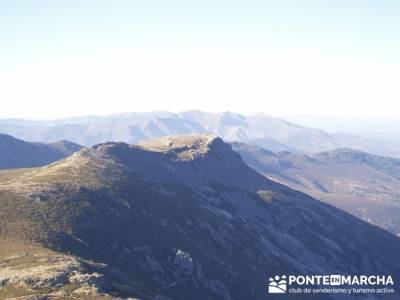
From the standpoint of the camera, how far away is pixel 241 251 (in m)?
178

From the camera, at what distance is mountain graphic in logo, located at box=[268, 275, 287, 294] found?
6202 inches

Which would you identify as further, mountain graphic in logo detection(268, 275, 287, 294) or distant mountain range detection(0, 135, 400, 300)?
mountain graphic in logo detection(268, 275, 287, 294)

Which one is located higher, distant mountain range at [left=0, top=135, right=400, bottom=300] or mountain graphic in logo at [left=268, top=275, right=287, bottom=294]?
distant mountain range at [left=0, top=135, right=400, bottom=300]

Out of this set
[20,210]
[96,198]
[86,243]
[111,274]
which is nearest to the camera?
[111,274]

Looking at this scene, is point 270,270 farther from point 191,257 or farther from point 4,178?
point 4,178

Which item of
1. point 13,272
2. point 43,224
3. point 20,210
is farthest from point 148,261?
point 13,272

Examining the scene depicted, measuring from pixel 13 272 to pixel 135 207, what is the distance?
79119 millimetres

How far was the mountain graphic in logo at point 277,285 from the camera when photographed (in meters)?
158

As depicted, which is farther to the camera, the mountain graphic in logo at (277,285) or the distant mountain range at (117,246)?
the mountain graphic in logo at (277,285)

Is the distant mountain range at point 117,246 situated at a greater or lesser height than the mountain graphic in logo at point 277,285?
greater

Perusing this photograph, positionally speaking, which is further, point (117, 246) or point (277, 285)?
point (277, 285)

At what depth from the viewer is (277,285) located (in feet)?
545

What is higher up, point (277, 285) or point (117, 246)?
point (117, 246)

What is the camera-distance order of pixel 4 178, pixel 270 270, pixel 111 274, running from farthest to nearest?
pixel 4 178, pixel 270 270, pixel 111 274
